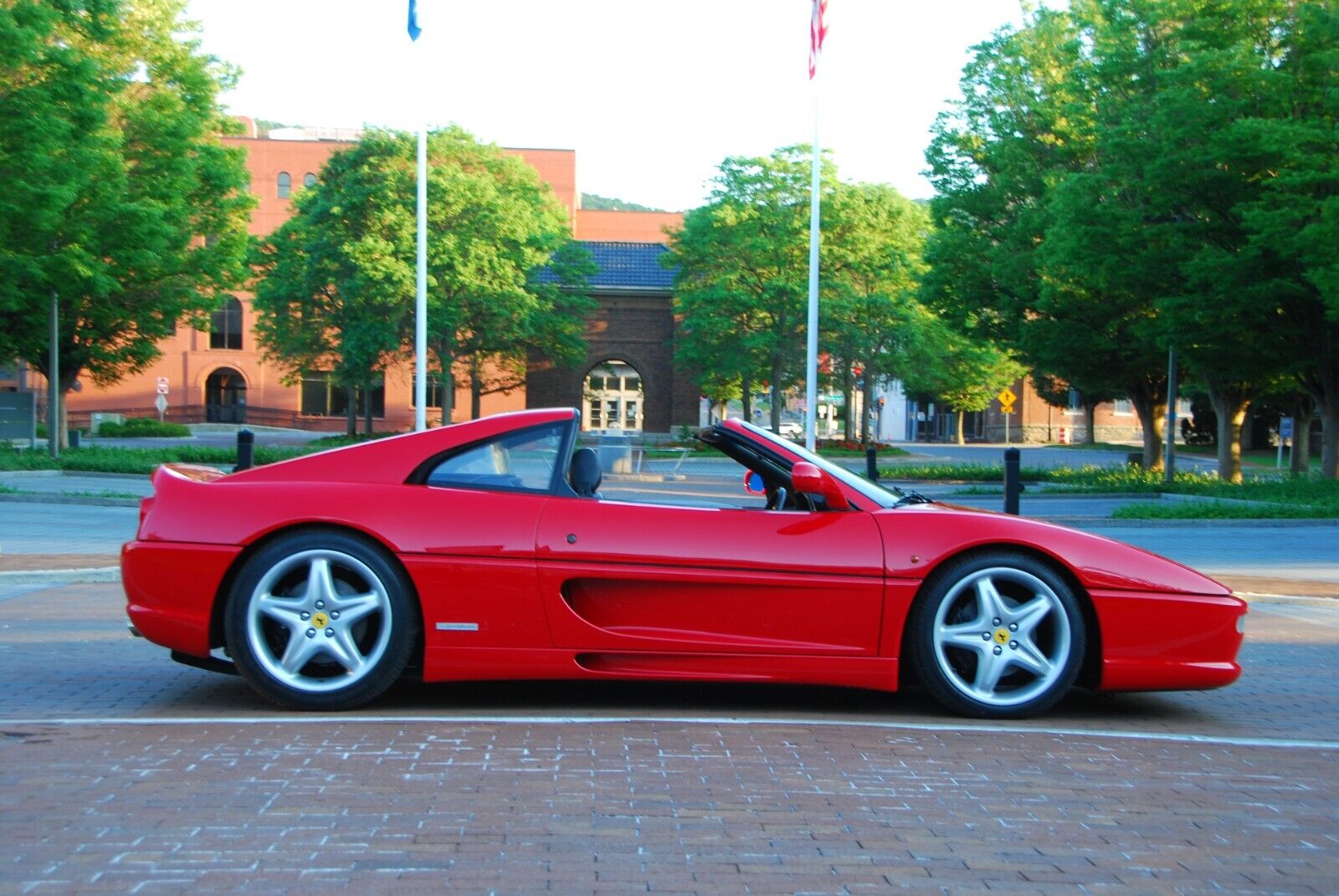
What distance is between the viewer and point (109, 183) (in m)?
27.7

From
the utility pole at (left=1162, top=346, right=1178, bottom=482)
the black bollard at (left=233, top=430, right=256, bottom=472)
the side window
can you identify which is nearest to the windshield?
the side window

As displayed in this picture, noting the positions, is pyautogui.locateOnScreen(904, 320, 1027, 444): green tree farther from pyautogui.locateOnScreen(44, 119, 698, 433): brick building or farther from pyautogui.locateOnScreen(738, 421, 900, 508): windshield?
pyautogui.locateOnScreen(738, 421, 900, 508): windshield

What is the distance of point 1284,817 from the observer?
4.32m

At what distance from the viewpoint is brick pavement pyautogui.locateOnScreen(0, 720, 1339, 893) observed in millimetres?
3613

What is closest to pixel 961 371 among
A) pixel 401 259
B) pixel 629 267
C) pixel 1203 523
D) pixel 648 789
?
pixel 629 267

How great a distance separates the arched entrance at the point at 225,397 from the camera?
241 feet

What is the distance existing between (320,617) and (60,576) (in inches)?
245

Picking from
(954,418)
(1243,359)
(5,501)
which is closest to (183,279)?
(5,501)

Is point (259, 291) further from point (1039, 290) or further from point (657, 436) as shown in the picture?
point (1039, 290)

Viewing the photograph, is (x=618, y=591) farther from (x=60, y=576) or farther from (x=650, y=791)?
(x=60, y=576)

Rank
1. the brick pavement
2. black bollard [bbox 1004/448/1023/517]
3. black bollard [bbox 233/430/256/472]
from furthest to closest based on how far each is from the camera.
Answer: black bollard [bbox 233/430/256/472] → black bollard [bbox 1004/448/1023/517] → the brick pavement

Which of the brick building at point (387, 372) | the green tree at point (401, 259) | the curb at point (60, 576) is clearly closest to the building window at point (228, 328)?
the brick building at point (387, 372)

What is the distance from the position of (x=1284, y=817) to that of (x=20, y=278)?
27.5m

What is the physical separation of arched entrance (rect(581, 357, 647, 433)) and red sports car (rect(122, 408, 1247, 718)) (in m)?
58.1
